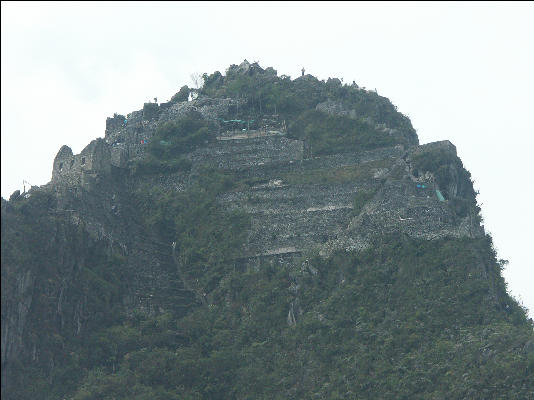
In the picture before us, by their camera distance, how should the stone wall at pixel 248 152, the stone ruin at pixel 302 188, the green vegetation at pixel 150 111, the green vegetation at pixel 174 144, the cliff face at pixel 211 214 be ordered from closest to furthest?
the cliff face at pixel 211 214, the stone ruin at pixel 302 188, the stone wall at pixel 248 152, the green vegetation at pixel 174 144, the green vegetation at pixel 150 111

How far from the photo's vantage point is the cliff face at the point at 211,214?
61188 millimetres

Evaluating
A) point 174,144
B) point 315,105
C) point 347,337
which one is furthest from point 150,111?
point 347,337

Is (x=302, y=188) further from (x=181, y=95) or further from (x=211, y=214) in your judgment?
(x=181, y=95)

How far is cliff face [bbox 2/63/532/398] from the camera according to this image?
61.2m

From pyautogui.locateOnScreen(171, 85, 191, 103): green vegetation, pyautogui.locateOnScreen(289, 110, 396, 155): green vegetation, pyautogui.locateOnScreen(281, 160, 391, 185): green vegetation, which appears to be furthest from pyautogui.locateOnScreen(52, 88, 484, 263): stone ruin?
pyautogui.locateOnScreen(171, 85, 191, 103): green vegetation

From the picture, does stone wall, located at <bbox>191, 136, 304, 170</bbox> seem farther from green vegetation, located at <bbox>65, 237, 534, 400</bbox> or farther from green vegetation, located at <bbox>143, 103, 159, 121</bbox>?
green vegetation, located at <bbox>65, 237, 534, 400</bbox>

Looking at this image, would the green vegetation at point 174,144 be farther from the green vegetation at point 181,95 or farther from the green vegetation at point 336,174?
the green vegetation at point 336,174

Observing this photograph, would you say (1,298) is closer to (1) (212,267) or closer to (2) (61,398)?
(2) (61,398)

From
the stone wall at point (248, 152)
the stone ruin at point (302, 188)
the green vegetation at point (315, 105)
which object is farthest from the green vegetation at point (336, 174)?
the stone wall at point (248, 152)

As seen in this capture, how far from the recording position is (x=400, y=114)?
263 feet

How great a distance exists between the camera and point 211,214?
72312mm

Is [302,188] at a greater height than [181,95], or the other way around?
[181,95]

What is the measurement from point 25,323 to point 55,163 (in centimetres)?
1534

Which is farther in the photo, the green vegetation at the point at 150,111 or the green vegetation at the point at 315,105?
the green vegetation at the point at 150,111
